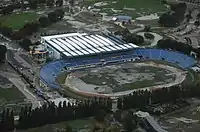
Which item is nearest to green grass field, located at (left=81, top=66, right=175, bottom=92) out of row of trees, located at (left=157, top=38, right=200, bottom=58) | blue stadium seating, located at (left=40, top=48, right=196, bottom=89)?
blue stadium seating, located at (left=40, top=48, right=196, bottom=89)

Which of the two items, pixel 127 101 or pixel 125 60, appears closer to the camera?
pixel 127 101

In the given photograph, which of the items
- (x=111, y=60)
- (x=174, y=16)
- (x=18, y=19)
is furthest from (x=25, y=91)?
(x=174, y=16)

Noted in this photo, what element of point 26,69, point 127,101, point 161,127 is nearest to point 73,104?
point 127,101

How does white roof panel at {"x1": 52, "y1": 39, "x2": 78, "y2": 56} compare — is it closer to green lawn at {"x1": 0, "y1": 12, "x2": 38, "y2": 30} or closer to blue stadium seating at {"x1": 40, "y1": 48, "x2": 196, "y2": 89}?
blue stadium seating at {"x1": 40, "y1": 48, "x2": 196, "y2": 89}

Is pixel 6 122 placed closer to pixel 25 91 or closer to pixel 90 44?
pixel 25 91

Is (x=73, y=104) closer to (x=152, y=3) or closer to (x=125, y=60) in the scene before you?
(x=125, y=60)

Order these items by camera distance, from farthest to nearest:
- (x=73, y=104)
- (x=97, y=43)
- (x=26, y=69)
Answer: (x=97, y=43)
(x=26, y=69)
(x=73, y=104)

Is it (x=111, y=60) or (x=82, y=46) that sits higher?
(x=82, y=46)

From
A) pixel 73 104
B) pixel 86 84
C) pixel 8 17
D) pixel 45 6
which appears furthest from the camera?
pixel 45 6
